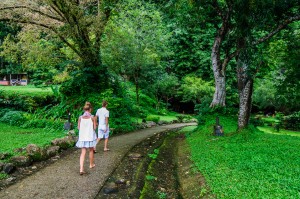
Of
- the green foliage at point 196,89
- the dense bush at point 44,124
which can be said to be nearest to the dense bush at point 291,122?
the green foliage at point 196,89

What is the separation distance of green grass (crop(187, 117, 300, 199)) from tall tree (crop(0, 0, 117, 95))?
7.61m

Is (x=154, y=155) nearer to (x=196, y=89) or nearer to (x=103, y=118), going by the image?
(x=103, y=118)

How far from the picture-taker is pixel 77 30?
1299cm

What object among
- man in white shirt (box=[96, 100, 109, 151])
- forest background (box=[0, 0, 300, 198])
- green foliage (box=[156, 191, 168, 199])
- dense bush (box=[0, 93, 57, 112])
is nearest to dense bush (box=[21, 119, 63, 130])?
forest background (box=[0, 0, 300, 198])

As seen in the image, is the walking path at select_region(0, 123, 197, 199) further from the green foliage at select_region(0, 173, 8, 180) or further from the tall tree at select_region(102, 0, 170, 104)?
the tall tree at select_region(102, 0, 170, 104)

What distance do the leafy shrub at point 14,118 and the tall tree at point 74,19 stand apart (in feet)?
12.3

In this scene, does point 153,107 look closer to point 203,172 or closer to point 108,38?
point 108,38

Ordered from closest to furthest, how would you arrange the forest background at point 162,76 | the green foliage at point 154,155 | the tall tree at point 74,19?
Answer: 1. the forest background at point 162,76
2. the green foliage at point 154,155
3. the tall tree at point 74,19

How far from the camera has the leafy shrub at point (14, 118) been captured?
48.0ft

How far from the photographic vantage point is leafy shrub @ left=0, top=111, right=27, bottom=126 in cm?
1462

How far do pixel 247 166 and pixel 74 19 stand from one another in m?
10.3

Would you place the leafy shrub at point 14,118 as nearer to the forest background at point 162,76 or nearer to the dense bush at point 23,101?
the forest background at point 162,76

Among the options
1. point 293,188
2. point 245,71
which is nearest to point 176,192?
point 293,188

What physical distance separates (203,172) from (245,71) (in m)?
5.61
